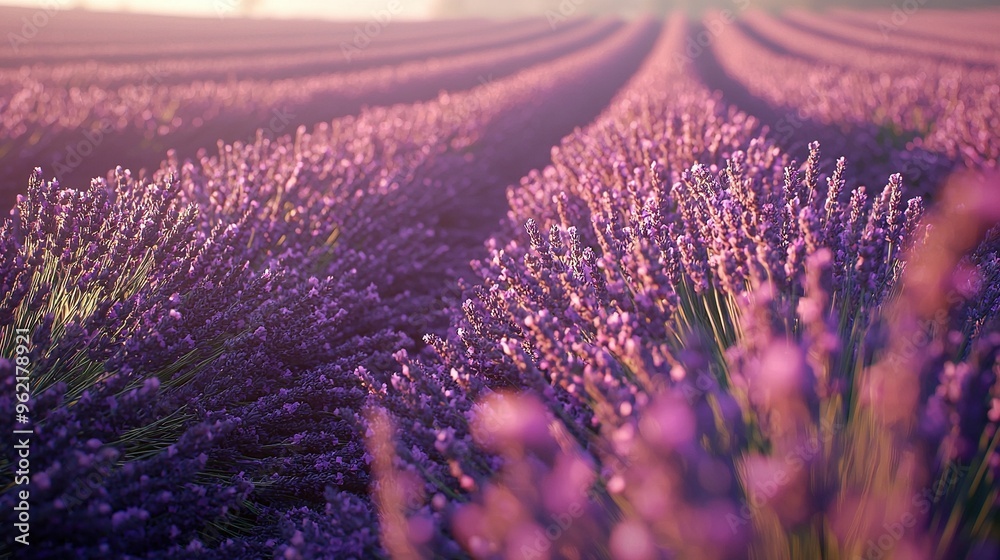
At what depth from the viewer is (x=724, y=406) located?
121cm

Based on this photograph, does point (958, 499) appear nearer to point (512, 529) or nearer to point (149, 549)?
point (512, 529)

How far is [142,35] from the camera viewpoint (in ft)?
86.4

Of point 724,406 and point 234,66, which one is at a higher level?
point 234,66

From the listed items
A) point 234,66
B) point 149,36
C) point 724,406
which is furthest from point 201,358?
point 149,36

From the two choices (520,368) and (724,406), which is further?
(520,368)

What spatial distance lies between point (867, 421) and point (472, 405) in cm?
99

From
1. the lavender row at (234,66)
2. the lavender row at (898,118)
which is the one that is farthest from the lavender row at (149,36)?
the lavender row at (898,118)

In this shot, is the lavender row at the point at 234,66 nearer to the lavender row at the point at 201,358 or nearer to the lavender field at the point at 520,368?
the lavender row at the point at 201,358

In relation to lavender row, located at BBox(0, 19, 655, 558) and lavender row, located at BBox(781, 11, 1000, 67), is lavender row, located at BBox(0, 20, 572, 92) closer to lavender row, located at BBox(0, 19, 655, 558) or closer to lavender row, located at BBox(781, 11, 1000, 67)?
lavender row, located at BBox(0, 19, 655, 558)

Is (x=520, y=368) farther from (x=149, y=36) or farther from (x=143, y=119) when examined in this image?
(x=149, y=36)

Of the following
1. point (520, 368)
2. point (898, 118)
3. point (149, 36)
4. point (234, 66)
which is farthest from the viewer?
point (149, 36)

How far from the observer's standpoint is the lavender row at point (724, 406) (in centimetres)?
105

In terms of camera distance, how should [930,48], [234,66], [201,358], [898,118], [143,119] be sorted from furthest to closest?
1. [930,48]
2. [234,66]
3. [143,119]
4. [898,118]
5. [201,358]

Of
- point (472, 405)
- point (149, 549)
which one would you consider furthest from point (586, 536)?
point (149, 549)
